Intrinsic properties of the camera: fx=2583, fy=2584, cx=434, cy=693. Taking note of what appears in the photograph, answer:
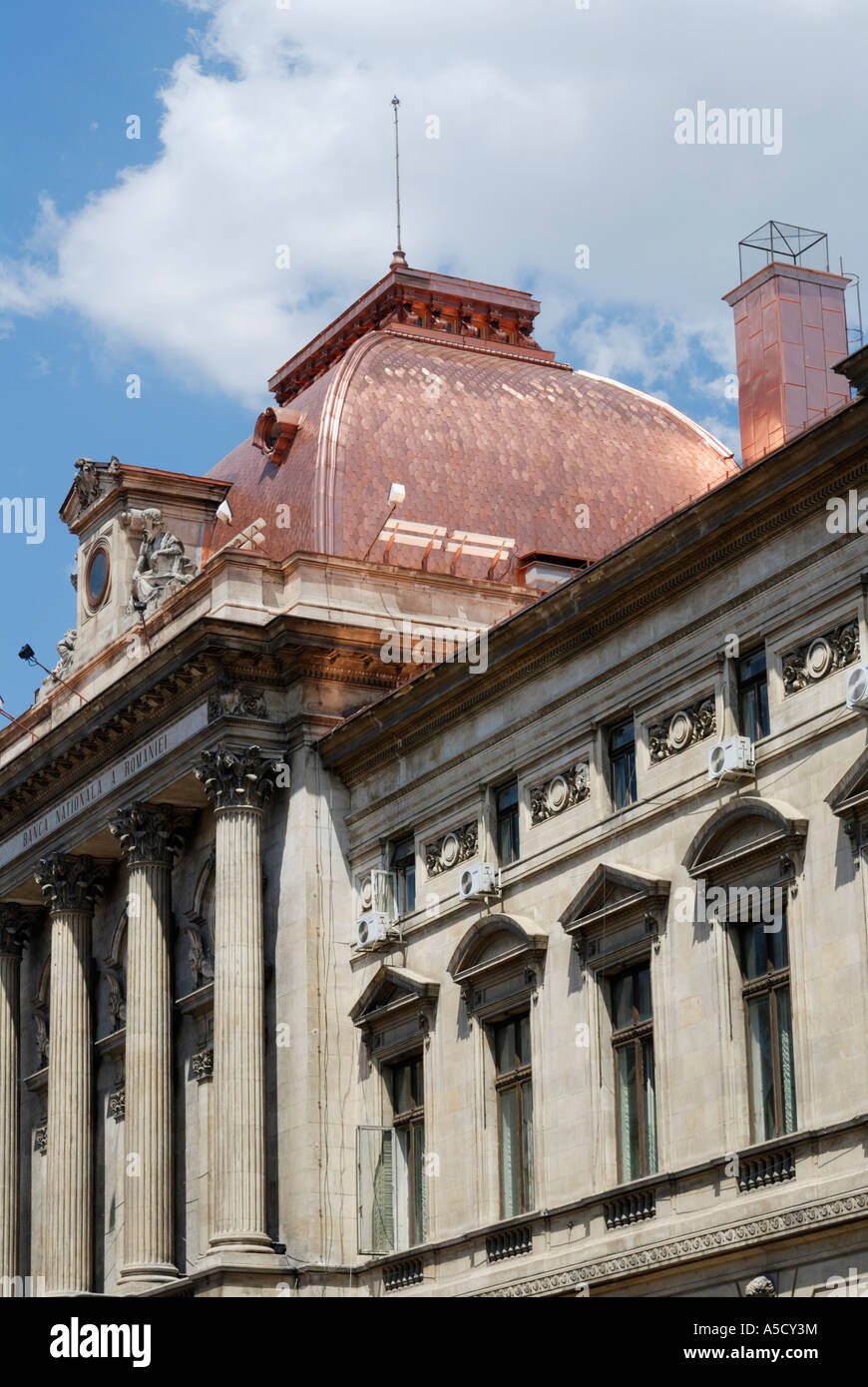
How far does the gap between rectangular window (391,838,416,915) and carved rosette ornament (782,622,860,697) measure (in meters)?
11.4

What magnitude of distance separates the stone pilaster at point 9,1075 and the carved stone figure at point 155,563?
8511mm

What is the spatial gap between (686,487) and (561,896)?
17.2 metres

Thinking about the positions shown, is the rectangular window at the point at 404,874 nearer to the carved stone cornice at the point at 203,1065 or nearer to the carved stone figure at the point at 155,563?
the carved stone cornice at the point at 203,1065

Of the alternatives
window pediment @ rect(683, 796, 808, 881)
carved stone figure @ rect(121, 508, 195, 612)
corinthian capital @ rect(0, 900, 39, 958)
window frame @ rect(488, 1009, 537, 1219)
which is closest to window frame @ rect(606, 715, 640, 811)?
window pediment @ rect(683, 796, 808, 881)

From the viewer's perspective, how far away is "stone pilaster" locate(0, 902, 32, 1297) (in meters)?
54.9

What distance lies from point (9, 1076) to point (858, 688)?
92.1 feet

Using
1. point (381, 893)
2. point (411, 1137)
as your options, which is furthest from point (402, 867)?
point (411, 1137)

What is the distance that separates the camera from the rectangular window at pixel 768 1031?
34.2 m

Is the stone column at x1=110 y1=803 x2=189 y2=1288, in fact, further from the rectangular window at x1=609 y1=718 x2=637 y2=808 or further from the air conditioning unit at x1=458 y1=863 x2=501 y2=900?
the rectangular window at x1=609 y1=718 x2=637 y2=808

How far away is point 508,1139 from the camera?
40781 mm

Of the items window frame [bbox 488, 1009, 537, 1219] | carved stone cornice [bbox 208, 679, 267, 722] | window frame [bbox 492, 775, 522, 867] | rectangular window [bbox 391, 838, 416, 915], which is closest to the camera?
window frame [bbox 488, 1009, 537, 1219]

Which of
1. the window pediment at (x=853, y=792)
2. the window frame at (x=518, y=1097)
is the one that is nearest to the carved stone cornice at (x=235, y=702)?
the window frame at (x=518, y=1097)
